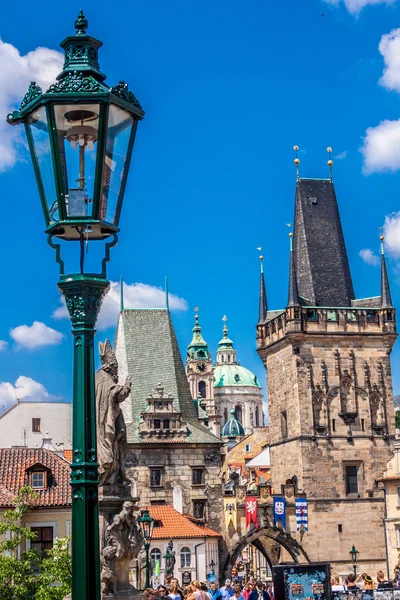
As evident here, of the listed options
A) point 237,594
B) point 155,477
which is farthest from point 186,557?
point 237,594

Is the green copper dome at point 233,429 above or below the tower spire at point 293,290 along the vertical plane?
above

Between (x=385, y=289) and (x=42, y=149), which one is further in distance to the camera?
(x=385, y=289)

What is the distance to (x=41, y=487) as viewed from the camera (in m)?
33.4

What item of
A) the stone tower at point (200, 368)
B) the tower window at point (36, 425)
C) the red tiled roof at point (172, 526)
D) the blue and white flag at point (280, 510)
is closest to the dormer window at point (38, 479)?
the red tiled roof at point (172, 526)

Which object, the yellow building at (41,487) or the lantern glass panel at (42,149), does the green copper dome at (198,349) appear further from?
the lantern glass panel at (42,149)

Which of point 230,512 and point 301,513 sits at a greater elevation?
point 230,512

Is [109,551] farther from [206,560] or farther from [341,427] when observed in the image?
[341,427]

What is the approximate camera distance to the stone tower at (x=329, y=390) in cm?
5250

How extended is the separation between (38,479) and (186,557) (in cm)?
1550

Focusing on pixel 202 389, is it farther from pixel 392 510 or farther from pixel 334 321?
pixel 392 510

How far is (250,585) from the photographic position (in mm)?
19172

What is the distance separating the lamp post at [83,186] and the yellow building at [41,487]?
85.4 ft

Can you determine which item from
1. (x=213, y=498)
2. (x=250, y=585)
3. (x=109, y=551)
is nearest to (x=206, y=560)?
(x=213, y=498)

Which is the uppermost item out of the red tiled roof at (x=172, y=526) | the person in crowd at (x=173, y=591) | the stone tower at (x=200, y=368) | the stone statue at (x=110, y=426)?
the stone tower at (x=200, y=368)
